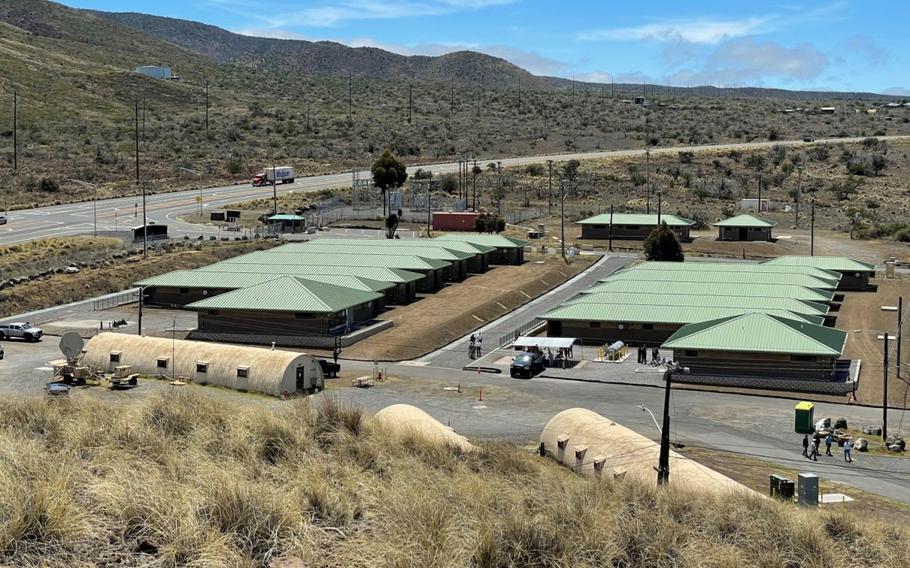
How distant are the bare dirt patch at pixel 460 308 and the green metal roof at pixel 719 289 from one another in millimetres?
8422

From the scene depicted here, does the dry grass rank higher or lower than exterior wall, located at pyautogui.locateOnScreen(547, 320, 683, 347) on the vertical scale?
higher

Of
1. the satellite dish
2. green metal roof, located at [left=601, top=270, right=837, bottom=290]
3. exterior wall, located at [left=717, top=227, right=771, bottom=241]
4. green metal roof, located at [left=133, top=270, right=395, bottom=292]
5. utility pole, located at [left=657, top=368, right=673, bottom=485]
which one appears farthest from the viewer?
exterior wall, located at [left=717, top=227, right=771, bottom=241]

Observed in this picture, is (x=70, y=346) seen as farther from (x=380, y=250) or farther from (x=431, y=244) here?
(x=431, y=244)

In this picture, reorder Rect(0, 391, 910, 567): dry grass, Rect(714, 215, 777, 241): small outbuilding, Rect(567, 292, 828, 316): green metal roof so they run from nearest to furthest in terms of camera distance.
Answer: Rect(0, 391, 910, 567): dry grass, Rect(567, 292, 828, 316): green metal roof, Rect(714, 215, 777, 241): small outbuilding

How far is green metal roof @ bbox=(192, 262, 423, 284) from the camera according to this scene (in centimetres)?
8212

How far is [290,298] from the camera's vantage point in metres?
70.4

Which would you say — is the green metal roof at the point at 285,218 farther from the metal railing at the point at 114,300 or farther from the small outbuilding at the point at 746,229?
the small outbuilding at the point at 746,229

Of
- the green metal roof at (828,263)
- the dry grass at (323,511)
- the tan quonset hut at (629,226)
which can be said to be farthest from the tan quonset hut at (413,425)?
the tan quonset hut at (629,226)

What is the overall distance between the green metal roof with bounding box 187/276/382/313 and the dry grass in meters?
43.9

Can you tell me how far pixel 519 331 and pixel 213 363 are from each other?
980 inches

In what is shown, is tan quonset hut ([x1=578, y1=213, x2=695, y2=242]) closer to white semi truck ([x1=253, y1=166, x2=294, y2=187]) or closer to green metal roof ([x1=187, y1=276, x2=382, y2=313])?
white semi truck ([x1=253, y1=166, x2=294, y2=187])

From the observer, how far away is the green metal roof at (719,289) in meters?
76.9

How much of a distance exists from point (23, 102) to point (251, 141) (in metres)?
40.0

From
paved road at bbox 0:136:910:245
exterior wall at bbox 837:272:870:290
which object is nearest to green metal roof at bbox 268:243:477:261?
paved road at bbox 0:136:910:245
